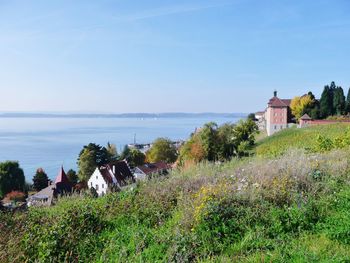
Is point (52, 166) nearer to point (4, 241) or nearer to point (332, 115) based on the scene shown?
point (332, 115)

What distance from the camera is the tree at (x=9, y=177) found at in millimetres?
34500

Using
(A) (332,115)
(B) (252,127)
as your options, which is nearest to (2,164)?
(B) (252,127)

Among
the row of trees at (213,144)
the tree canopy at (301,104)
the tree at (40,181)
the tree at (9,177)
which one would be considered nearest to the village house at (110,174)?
the row of trees at (213,144)

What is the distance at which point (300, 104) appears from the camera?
47.4m

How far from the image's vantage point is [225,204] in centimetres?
421

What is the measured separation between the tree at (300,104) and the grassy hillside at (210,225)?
43.8m

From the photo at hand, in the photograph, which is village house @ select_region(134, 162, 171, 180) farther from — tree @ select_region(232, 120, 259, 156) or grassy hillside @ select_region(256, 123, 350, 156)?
tree @ select_region(232, 120, 259, 156)

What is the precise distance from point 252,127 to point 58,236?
39.3 m

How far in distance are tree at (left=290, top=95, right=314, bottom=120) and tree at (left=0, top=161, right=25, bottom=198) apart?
121 ft

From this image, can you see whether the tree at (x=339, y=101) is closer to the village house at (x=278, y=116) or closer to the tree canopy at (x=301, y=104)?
the tree canopy at (x=301, y=104)

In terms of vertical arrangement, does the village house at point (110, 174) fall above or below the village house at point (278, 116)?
below

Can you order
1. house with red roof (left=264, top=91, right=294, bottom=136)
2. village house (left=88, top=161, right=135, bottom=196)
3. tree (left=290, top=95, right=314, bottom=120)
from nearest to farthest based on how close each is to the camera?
village house (left=88, top=161, right=135, bottom=196)
tree (left=290, top=95, right=314, bottom=120)
house with red roof (left=264, top=91, right=294, bottom=136)

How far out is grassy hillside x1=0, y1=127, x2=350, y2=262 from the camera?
11.0 ft

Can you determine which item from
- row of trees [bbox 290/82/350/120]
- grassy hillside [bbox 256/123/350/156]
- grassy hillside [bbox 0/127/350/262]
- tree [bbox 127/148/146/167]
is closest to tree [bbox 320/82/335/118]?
row of trees [bbox 290/82/350/120]
